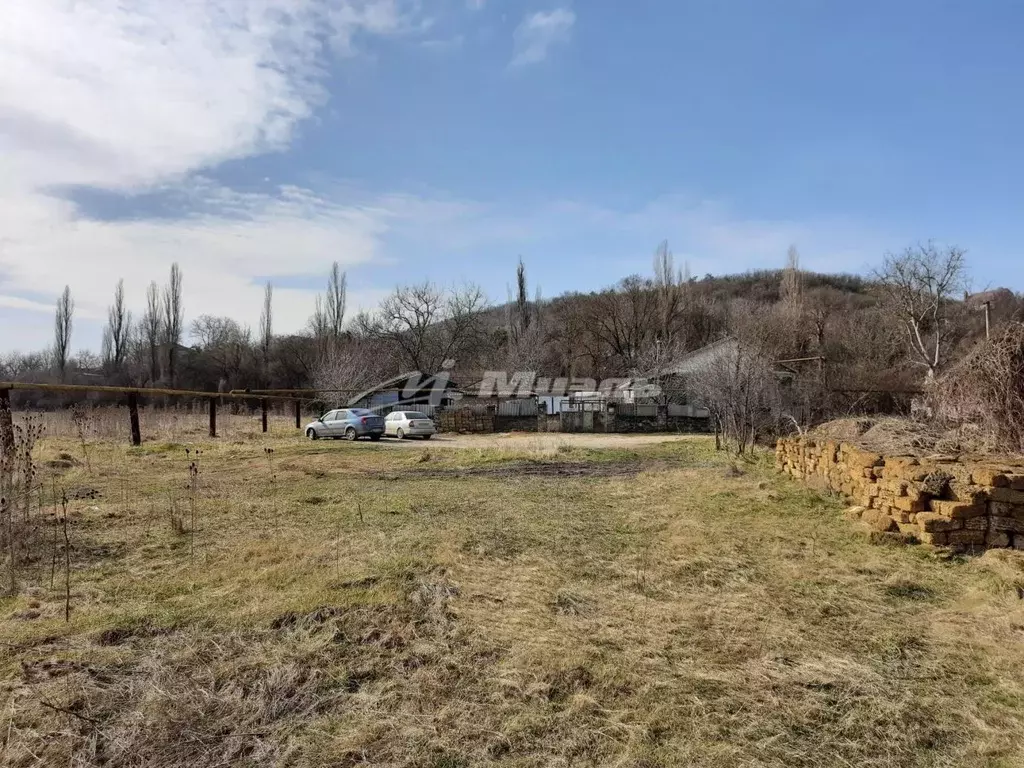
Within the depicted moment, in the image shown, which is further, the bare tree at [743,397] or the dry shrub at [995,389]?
the bare tree at [743,397]

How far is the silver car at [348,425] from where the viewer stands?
26.1 m

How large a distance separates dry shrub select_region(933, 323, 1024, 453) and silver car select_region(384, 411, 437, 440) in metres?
21.7

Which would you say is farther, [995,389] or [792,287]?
[792,287]

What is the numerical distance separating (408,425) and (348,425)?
2879mm

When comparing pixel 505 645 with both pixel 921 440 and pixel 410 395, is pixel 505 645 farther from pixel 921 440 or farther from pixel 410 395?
pixel 410 395

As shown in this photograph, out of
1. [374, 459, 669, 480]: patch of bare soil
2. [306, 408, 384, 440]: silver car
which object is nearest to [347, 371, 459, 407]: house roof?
[306, 408, 384, 440]: silver car

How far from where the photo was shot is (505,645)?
4199mm

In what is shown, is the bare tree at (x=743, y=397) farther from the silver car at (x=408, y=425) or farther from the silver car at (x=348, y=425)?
the silver car at (x=348, y=425)

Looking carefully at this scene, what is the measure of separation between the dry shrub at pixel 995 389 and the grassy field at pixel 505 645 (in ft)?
8.32

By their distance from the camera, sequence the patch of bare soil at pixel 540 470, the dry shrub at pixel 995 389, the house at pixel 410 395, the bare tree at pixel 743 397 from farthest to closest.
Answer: the house at pixel 410 395, the bare tree at pixel 743 397, the patch of bare soil at pixel 540 470, the dry shrub at pixel 995 389

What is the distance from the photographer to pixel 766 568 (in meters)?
6.15
